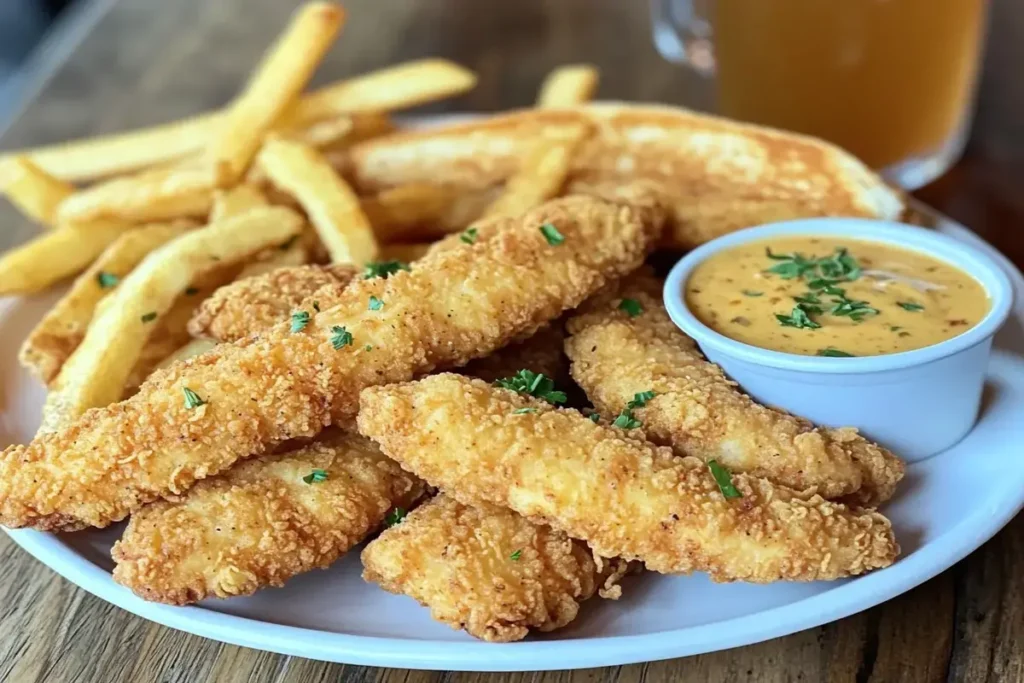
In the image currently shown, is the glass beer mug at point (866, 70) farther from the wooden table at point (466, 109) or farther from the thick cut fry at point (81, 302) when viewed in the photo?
the thick cut fry at point (81, 302)

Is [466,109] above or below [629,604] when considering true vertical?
below

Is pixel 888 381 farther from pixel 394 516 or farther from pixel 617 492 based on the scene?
pixel 394 516

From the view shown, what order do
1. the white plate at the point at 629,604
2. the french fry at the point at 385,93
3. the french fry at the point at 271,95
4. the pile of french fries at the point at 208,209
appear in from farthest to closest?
the french fry at the point at 385,93
the french fry at the point at 271,95
the pile of french fries at the point at 208,209
the white plate at the point at 629,604

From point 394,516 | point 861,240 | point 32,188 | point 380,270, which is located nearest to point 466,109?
point 32,188

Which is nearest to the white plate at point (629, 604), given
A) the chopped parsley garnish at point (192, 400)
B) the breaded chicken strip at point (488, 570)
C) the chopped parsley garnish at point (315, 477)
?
the breaded chicken strip at point (488, 570)

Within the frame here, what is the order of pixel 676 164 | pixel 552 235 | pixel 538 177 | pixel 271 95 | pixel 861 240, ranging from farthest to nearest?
1. pixel 271 95
2. pixel 676 164
3. pixel 538 177
4. pixel 861 240
5. pixel 552 235

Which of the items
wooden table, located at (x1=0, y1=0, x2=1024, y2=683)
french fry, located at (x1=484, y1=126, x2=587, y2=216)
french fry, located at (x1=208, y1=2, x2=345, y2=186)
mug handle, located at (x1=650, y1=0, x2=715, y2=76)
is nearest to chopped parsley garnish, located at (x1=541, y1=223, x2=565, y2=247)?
french fry, located at (x1=484, y1=126, x2=587, y2=216)

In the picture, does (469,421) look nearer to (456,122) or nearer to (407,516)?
Result: (407,516)
